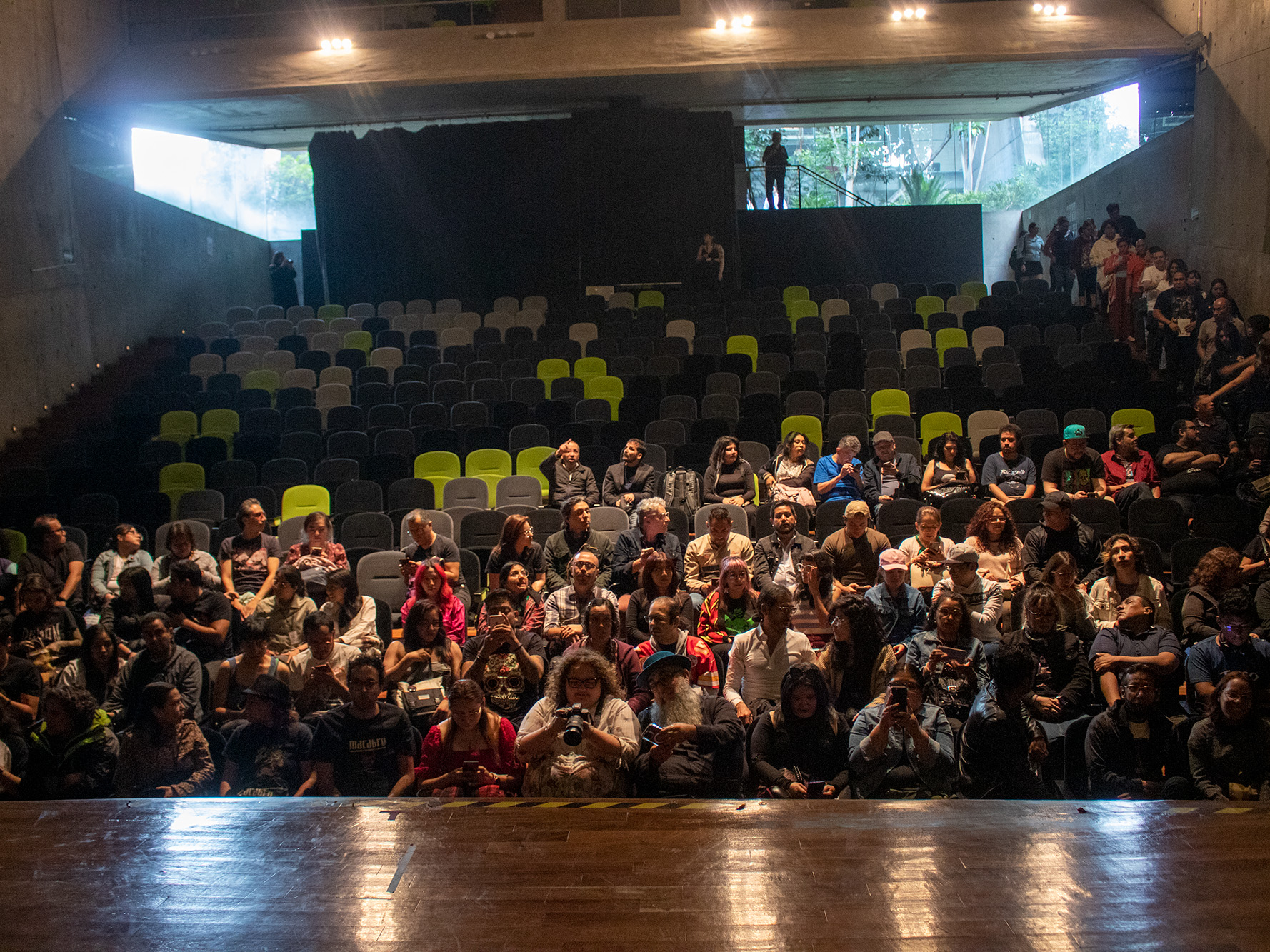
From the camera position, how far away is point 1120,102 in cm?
1251

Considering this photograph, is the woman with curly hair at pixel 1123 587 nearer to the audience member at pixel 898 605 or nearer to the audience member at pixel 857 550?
the audience member at pixel 898 605

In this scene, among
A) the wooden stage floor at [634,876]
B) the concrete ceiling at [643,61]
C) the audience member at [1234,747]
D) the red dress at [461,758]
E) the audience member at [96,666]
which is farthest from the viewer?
the concrete ceiling at [643,61]

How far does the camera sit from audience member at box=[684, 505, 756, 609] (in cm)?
573

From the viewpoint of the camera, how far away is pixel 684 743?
161 inches

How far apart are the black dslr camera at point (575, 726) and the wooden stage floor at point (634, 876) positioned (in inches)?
9.8

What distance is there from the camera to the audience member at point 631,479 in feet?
23.2

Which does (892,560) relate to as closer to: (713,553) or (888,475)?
(713,553)

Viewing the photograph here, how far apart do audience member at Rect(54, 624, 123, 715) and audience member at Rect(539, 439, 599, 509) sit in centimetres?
288

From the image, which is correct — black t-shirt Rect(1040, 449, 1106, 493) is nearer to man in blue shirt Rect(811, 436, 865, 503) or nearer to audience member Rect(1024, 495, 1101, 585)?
audience member Rect(1024, 495, 1101, 585)

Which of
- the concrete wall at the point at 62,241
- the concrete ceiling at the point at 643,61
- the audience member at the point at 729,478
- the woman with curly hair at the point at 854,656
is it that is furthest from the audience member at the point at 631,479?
the concrete ceiling at the point at 643,61

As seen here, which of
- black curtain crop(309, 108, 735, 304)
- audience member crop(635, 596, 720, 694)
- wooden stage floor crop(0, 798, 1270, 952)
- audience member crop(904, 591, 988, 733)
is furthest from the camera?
black curtain crop(309, 108, 735, 304)

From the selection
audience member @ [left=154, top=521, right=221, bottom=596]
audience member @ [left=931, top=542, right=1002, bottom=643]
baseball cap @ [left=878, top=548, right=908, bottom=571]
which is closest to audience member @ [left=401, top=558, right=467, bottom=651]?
audience member @ [left=154, top=521, right=221, bottom=596]

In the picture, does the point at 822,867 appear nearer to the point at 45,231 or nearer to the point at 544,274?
the point at 45,231

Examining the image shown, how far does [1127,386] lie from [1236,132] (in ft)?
10.4
